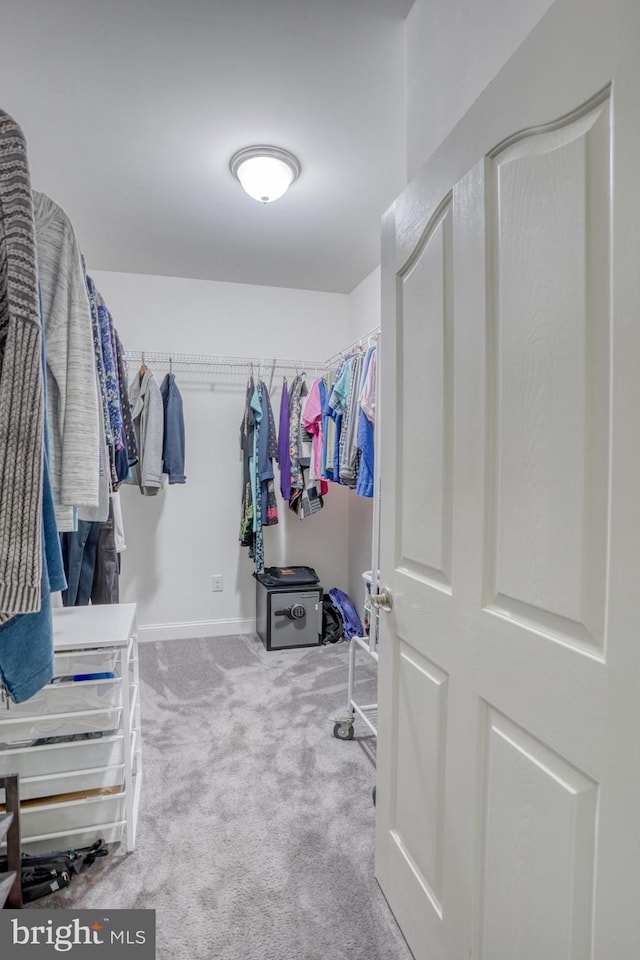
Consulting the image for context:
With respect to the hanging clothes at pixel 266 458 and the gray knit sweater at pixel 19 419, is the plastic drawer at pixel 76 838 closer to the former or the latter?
the gray knit sweater at pixel 19 419

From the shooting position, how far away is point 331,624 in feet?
11.6

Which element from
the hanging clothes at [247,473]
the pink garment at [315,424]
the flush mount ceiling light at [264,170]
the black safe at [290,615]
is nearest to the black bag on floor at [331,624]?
the black safe at [290,615]

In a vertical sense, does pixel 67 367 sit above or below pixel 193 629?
above

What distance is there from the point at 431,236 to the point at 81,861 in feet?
6.36

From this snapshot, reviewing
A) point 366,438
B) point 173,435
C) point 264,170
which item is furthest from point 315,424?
point 264,170

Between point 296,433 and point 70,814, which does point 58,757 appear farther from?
point 296,433

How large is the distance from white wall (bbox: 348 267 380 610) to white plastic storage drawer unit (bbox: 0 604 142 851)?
2175 mm

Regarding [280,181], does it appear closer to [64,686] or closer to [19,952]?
[64,686]

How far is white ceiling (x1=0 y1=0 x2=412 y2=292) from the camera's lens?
1.51 meters

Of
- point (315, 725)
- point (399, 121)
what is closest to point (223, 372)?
point (399, 121)

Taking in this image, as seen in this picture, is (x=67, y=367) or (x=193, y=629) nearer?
(x=67, y=367)

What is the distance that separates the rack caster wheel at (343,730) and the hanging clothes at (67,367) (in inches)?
64.4

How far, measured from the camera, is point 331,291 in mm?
3748

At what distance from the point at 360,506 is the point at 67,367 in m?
2.79
